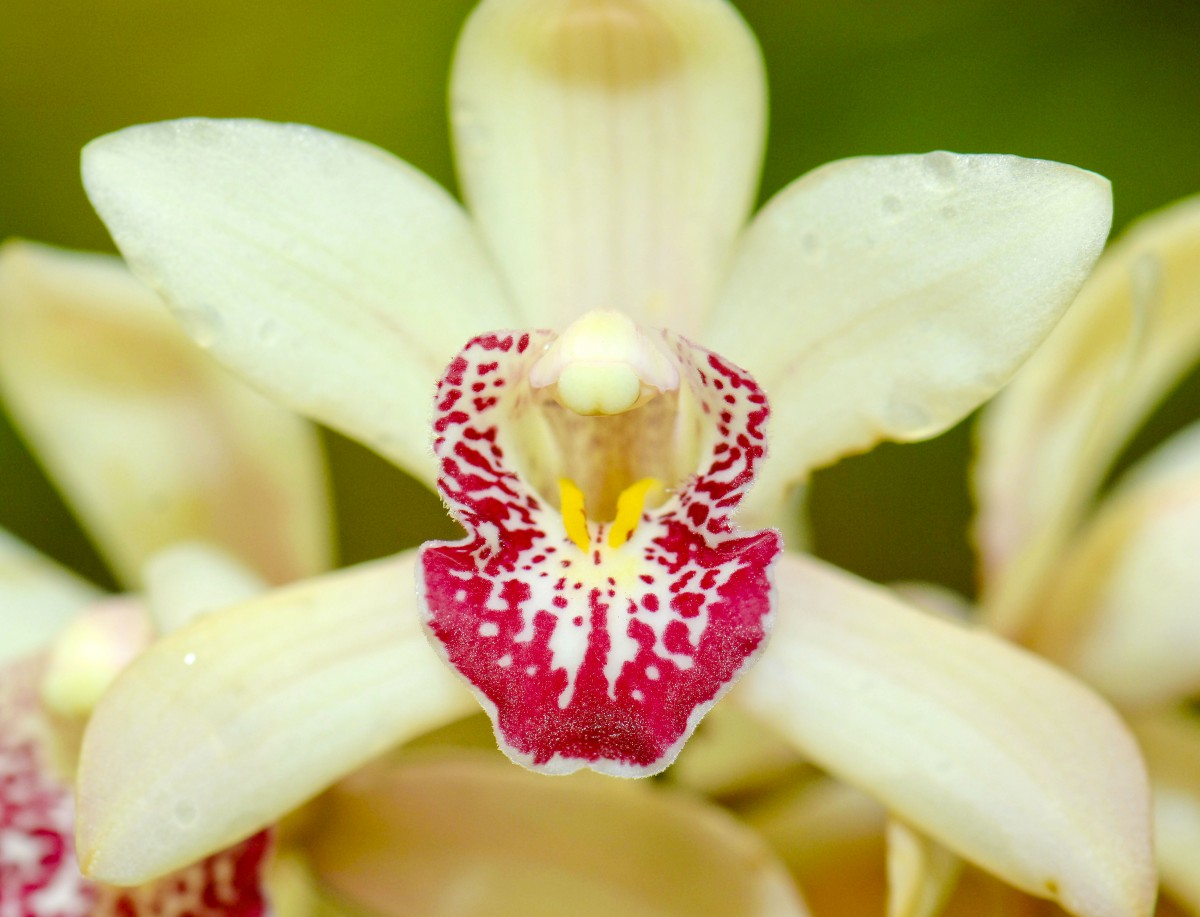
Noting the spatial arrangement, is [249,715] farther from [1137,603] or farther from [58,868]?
[1137,603]

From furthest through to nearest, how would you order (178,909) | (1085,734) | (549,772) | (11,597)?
(11,597) → (178,909) → (1085,734) → (549,772)

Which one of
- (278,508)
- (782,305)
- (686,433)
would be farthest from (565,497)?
(278,508)

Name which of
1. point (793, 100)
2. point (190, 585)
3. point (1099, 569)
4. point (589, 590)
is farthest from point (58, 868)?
point (793, 100)

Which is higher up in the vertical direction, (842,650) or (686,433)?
(686,433)

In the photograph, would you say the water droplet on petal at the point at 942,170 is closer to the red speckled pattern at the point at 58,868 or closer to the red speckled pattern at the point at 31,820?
the red speckled pattern at the point at 58,868

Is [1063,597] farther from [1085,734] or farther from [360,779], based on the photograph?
[360,779]

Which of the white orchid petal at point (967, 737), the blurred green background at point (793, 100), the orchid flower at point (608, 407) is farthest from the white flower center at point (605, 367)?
the blurred green background at point (793, 100)

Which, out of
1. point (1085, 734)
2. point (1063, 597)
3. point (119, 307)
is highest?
point (119, 307)
